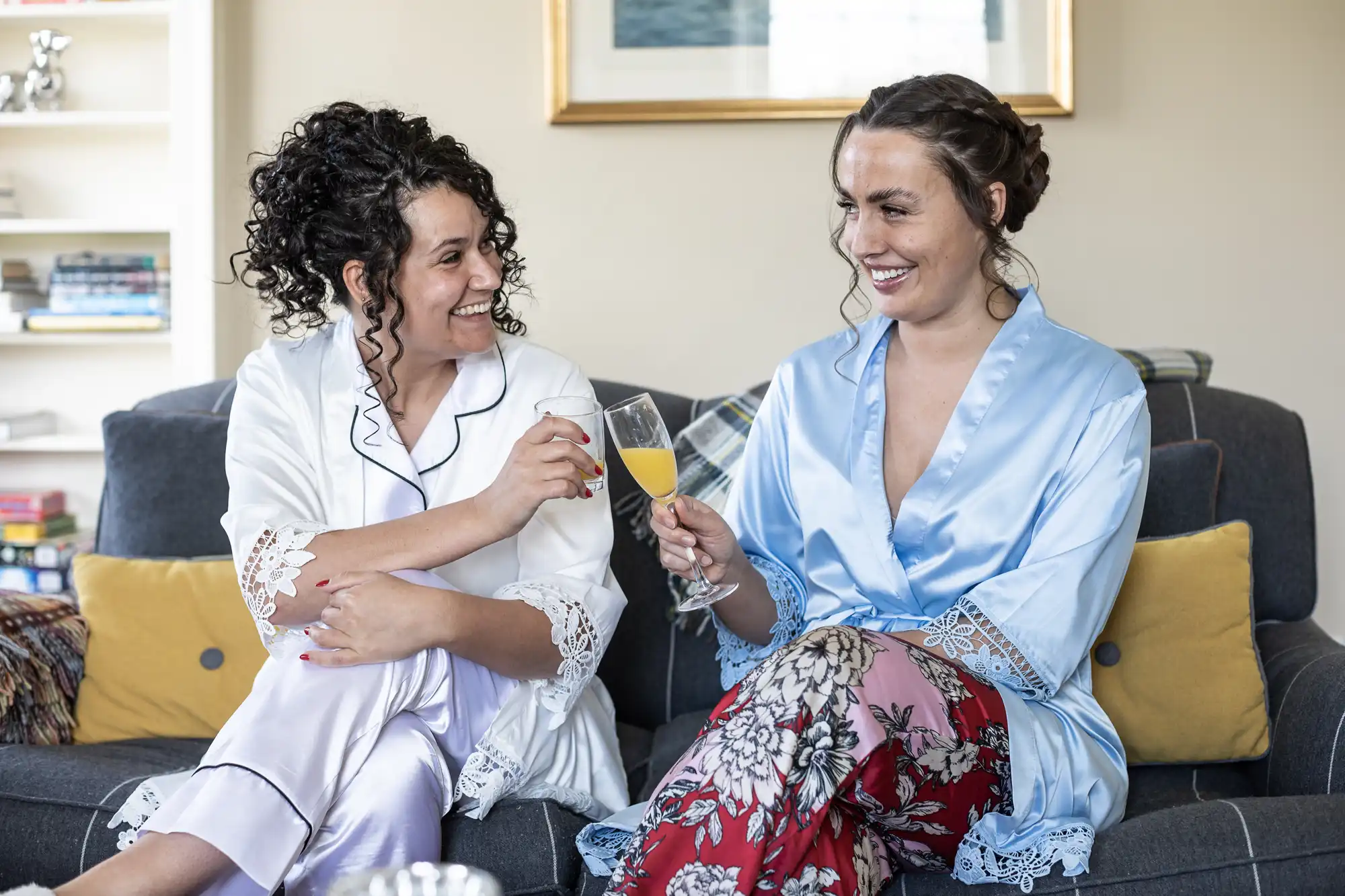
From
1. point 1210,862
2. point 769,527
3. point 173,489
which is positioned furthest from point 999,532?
point 173,489

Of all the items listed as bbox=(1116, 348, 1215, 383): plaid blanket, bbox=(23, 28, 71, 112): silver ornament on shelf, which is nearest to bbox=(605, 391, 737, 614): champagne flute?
bbox=(1116, 348, 1215, 383): plaid blanket

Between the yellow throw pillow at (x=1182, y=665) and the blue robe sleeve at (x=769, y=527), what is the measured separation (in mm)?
481

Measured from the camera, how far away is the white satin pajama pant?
138 cm

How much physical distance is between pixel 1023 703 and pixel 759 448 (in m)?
0.59

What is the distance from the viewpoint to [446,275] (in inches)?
69.2

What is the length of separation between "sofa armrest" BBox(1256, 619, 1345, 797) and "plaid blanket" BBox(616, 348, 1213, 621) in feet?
1.79

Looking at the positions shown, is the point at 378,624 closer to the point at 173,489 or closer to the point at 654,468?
the point at 654,468

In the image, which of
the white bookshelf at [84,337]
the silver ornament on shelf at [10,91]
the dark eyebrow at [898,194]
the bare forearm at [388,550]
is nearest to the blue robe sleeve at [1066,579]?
the dark eyebrow at [898,194]

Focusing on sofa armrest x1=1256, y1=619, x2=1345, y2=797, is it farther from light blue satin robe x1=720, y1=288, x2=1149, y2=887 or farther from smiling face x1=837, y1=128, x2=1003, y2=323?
smiling face x1=837, y1=128, x2=1003, y2=323

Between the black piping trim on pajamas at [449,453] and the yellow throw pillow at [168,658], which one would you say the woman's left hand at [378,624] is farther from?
the yellow throw pillow at [168,658]

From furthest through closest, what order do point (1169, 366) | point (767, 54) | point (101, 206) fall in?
point (101, 206) < point (767, 54) < point (1169, 366)

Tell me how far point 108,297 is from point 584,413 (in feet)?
6.88

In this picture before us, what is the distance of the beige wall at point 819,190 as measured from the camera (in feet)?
9.04

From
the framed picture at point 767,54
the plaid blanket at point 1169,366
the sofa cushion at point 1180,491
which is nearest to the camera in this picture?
the sofa cushion at point 1180,491
